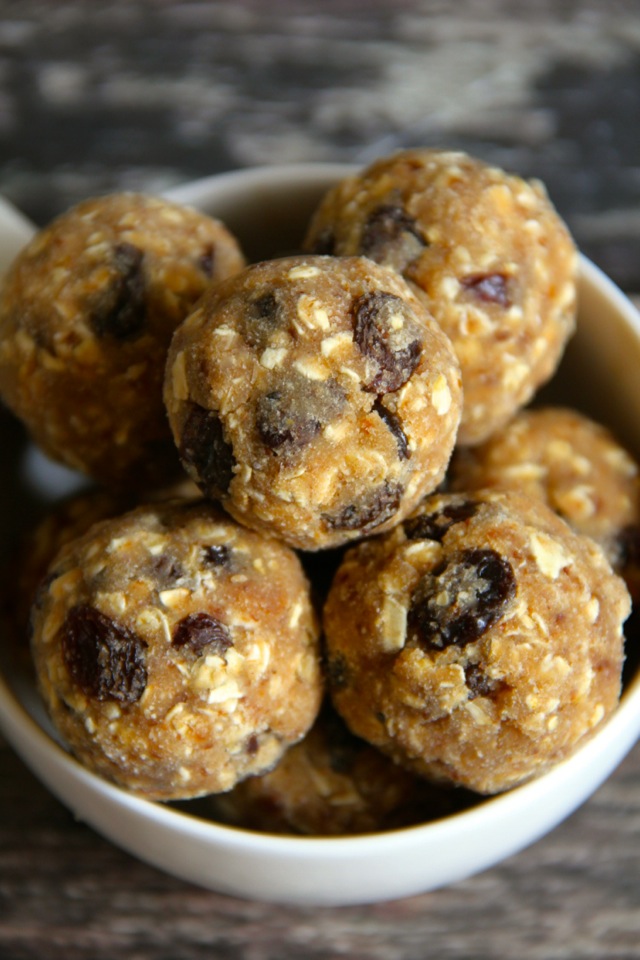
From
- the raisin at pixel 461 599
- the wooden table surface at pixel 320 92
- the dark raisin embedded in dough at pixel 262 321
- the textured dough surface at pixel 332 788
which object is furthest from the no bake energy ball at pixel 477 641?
the wooden table surface at pixel 320 92

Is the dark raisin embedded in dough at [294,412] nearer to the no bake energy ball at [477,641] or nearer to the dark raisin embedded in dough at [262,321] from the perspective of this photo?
the dark raisin embedded in dough at [262,321]

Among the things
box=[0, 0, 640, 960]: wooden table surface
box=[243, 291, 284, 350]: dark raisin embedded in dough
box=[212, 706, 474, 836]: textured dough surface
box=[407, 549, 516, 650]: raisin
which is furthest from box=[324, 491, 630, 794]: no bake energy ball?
box=[0, 0, 640, 960]: wooden table surface

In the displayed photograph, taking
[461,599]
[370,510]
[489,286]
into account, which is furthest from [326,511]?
[489,286]

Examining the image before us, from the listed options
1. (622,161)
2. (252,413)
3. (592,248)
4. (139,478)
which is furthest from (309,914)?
(622,161)

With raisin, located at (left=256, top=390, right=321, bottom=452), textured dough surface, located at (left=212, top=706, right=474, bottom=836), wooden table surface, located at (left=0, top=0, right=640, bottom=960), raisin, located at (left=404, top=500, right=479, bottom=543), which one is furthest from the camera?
wooden table surface, located at (left=0, top=0, right=640, bottom=960)

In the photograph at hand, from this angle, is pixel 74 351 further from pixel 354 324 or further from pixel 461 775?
pixel 461 775

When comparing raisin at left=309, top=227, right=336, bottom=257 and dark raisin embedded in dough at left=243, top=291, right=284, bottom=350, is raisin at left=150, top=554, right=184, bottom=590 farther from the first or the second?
raisin at left=309, top=227, right=336, bottom=257

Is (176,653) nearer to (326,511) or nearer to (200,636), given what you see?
(200,636)
